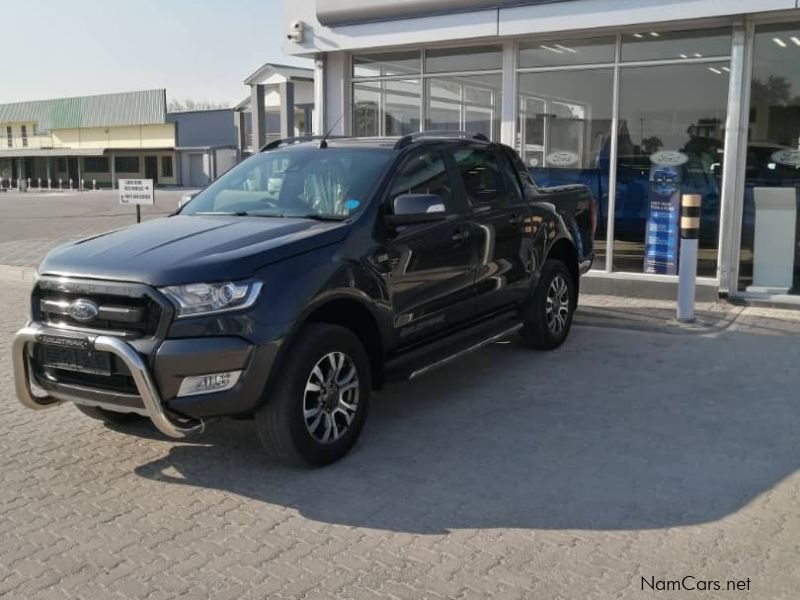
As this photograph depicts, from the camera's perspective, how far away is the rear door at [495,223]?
6.18 m

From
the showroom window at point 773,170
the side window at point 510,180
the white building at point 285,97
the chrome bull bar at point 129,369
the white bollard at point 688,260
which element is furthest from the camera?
the white building at point 285,97

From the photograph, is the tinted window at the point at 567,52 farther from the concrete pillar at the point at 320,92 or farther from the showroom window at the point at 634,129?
the concrete pillar at the point at 320,92

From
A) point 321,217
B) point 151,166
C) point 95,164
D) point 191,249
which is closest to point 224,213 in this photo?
point 321,217

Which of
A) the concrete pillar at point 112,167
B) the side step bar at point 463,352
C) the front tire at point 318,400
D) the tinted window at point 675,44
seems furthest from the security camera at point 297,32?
the concrete pillar at point 112,167

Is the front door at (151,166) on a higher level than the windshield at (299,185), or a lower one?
higher

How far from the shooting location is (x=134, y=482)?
179 inches

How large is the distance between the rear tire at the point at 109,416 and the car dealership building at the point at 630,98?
6667 millimetres

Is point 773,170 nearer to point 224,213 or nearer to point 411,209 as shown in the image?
point 411,209

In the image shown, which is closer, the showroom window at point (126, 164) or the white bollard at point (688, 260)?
the white bollard at point (688, 260)

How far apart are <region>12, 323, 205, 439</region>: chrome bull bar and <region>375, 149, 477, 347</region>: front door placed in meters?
1.58

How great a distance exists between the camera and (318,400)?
4.60m

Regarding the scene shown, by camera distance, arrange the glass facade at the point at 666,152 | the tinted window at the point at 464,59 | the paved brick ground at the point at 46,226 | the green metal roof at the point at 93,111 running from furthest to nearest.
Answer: the green metal roof at the point at 93,111 → the paved brick ground at the point at 46,226 → the tinted window at the point at 464,59 → the glass facade at the point at 666,152

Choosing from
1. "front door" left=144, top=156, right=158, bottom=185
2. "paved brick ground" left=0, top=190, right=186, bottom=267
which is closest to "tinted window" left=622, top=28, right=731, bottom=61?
"paved brick ground" left=0, top=190, right=186, bottom=267

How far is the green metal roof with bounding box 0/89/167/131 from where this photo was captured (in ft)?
202
